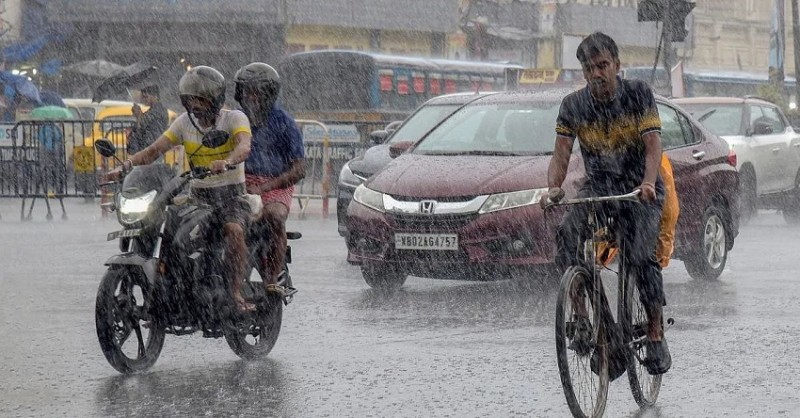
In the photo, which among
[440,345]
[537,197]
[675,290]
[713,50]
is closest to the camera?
[440,345]

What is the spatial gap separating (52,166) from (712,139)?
12.2m

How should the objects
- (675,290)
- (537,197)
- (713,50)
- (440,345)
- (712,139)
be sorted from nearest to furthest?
(440,345)
(537,197)
(675,290)
(712,139)
(713,50)

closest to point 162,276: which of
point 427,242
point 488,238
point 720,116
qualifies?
point 427,242

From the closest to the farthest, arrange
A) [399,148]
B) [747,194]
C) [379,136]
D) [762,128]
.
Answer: [399,148] < [379,136] < [762,128] < [747,194]

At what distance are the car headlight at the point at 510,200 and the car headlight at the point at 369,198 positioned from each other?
0.81 m

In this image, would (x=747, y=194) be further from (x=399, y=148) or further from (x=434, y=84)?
(x=434, y=84)

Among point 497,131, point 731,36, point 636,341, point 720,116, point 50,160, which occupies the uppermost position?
point 731,36

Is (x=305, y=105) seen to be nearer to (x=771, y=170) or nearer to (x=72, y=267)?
(x=771, y=170)

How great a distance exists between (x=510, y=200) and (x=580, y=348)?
5220 mm

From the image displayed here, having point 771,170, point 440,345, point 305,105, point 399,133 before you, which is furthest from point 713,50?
point 440,345

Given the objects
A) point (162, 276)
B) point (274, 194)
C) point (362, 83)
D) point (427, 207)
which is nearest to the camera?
point (162, 276)

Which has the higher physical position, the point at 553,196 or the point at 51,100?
the point at 553,196

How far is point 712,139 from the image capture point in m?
14.0

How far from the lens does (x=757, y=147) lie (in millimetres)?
21547
